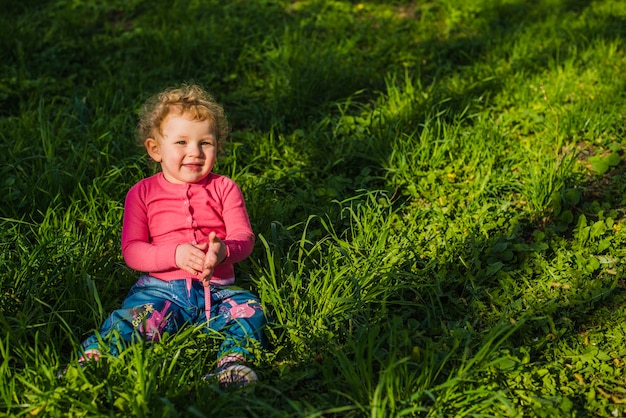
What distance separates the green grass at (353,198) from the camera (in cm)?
249

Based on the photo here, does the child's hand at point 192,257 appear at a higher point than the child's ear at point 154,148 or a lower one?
lower

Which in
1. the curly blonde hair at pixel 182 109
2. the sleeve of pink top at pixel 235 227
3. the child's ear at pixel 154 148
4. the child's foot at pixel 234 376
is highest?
the curly blonde hair at pixel 182 109

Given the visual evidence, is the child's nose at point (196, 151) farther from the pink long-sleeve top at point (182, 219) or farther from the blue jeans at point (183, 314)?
the blue jeans at point (183, 314)

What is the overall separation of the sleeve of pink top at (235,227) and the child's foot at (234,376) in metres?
0.43

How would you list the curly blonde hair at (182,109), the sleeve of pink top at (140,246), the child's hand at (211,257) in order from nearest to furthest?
the child's hand at (211,257), the sleeve of pink top at (140,246), the curly blonde hair at (182,109)

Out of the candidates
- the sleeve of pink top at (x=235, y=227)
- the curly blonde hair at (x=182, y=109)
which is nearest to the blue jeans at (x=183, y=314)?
the sleeve of pink top at (x=235, y=227)

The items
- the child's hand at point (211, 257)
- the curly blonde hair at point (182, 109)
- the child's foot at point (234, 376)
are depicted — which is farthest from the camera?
the curly blonde hair at point (182, 109)

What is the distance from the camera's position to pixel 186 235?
2869 millimetres

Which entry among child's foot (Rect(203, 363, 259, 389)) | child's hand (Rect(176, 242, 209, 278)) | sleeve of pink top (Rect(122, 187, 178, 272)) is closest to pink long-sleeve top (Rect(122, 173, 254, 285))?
sleeve of pink top (Rect(122, 187, 178, 272))

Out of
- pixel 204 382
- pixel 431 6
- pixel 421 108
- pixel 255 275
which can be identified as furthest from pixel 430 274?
pixel 431 6

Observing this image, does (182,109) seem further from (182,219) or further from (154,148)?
(182,219)

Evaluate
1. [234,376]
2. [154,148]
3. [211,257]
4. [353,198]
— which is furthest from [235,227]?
[353,198]

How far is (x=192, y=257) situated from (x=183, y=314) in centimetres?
29

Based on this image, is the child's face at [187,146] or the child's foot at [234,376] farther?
the child's face at [187,146]
